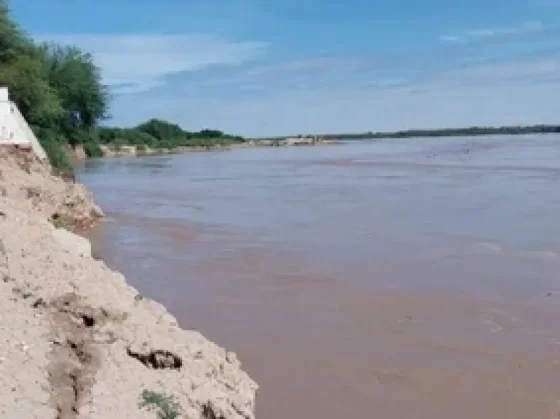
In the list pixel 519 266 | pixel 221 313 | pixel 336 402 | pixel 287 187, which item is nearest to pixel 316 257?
pixel 519 266

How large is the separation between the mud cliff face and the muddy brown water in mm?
1035

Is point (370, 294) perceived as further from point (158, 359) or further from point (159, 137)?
point (159, 137)

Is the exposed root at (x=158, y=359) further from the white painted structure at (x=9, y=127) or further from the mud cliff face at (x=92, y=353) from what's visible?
the white painted structure at (x=9, y=127)

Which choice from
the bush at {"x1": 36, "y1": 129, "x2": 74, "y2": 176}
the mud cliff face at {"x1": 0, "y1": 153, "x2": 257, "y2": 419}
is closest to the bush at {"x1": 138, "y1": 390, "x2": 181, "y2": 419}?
the mud cliff face at {"x1": 0, "y1": 153, "x2": 257, "y2": 419}

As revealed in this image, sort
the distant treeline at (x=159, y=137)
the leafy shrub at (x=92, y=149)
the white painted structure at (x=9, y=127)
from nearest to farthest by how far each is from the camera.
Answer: the white painted structure at (x=9, y=127)
the leafy shrub at (x=92, y=149)
the distant treeline at (x=159, y=137)

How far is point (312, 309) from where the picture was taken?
10.5 metres

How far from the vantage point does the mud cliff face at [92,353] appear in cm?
529

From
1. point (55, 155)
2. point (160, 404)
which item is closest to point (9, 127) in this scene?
point (55, 155)

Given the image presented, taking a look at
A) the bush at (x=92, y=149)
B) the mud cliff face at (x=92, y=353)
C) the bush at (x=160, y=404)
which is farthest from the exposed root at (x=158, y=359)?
the bush at (x=92, y=149)

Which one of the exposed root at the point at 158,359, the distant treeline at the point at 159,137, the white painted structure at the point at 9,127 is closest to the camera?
the exposed root at the point at 158,359

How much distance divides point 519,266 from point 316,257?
3.44 metres

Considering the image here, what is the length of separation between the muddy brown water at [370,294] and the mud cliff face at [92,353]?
3.40 ft

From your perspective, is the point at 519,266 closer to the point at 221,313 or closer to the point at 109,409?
the point at 221,313

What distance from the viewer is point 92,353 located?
600 cm
